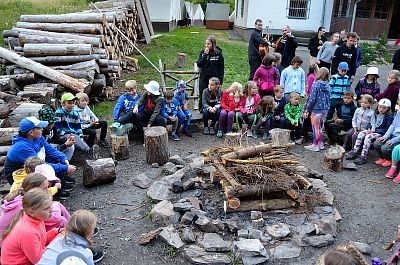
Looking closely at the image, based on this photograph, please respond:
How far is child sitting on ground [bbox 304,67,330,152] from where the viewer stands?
25.7 ft

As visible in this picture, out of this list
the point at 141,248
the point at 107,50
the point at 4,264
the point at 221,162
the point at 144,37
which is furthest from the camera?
the point at 144,37

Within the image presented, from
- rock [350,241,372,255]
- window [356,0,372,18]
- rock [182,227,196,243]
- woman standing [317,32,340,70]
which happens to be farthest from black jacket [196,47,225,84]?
window [356,0,372,18]

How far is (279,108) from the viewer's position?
28.3 ft

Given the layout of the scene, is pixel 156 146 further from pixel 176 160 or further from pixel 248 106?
pixel 248 106

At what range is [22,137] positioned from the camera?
523 centimetres

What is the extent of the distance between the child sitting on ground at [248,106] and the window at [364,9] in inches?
666

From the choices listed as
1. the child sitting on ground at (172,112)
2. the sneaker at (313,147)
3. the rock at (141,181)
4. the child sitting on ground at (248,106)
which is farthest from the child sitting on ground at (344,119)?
the rock at (141,181)

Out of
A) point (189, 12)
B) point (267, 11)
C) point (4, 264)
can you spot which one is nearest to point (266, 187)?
point (4, 264)

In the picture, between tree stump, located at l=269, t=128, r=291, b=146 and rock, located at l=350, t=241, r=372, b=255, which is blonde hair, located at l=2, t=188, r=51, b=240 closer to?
rock, located at l=350, t=241, r=372, b=255

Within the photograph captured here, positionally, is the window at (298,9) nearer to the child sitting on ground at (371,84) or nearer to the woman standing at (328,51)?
the woman standing at (328,51)

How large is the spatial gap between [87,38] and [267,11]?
13852 millimetres

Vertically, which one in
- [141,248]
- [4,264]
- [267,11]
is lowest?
[141,248]

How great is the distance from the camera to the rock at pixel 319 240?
4.79 metres

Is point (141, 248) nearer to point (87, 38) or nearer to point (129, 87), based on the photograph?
point (129, 87)
